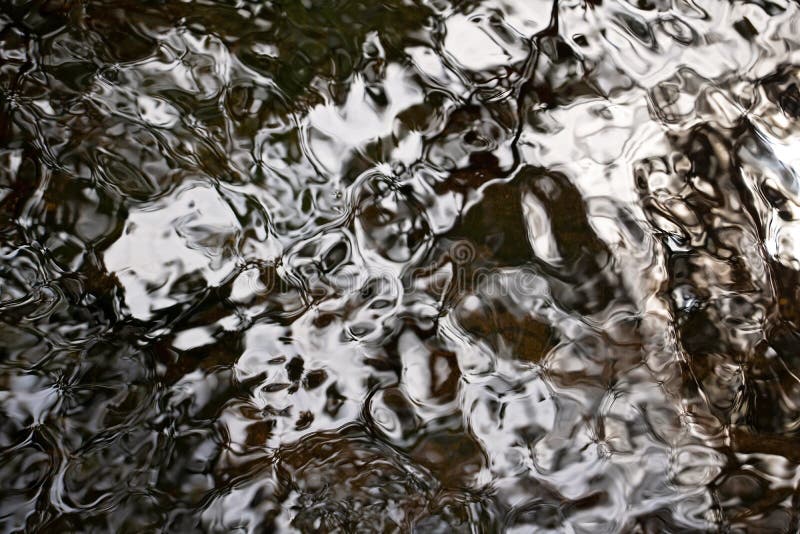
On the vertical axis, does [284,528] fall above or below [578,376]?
below

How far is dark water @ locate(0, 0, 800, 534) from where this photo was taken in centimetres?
163

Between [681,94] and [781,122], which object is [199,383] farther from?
[781,122]

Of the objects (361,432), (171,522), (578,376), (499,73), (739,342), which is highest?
(499,73)

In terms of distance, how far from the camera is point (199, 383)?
5.49ft

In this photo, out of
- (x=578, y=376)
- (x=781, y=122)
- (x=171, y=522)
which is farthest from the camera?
(x=781, y=122)

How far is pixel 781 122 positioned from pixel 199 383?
1.71 meters

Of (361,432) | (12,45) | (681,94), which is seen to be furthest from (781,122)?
(12,45)

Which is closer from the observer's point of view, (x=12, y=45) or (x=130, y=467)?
(x=130, y=467)

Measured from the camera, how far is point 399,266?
175cm

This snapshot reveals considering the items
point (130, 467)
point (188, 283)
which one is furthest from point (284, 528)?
point (188, 283)

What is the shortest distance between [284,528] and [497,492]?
20.7 inches

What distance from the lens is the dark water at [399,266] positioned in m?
1.63

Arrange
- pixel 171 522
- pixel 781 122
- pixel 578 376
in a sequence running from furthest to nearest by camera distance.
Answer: pixel 781 122 < pixel 578 376 < pixel 171 522

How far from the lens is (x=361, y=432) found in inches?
65.1
